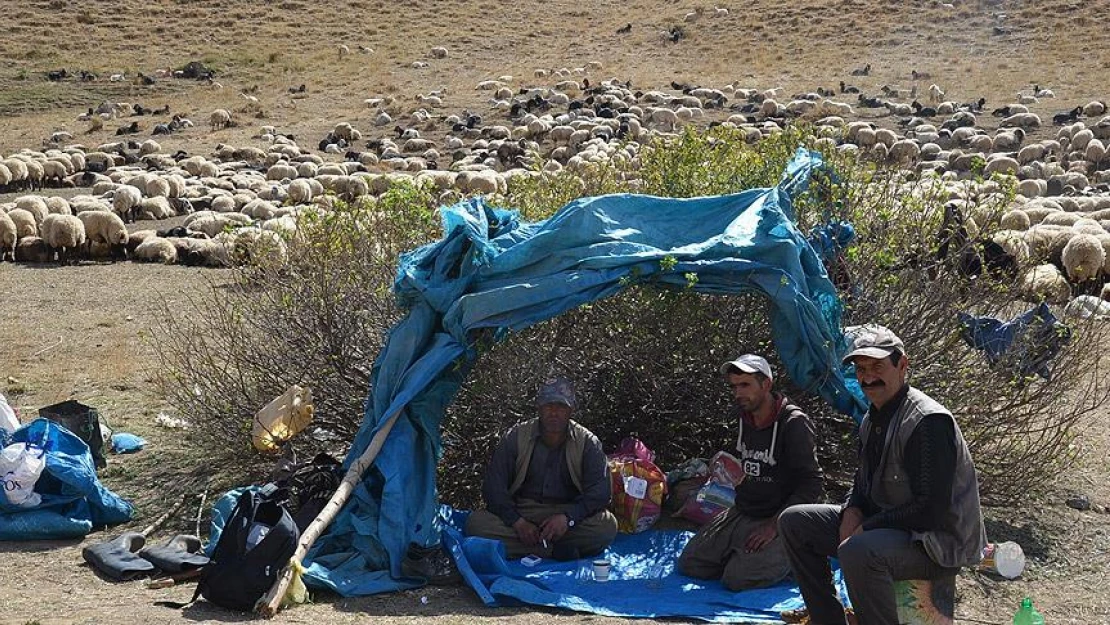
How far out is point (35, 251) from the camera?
53.7ft

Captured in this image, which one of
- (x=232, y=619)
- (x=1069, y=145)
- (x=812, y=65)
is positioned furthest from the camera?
(x=812, y=65)

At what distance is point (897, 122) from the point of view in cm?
→ 2959

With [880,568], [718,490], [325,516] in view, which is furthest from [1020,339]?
[325,516]

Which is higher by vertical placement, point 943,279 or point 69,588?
point 943,279

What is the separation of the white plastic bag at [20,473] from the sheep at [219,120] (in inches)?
1072

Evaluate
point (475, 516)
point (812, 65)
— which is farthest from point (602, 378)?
point (812, 65)

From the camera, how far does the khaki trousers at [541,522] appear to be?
20.4ft

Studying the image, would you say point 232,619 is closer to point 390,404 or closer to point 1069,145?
point 390,404

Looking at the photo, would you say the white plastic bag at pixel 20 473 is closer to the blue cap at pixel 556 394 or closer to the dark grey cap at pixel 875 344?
the blue cap at pixel 556 394

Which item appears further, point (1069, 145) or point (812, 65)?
point (812, 65)

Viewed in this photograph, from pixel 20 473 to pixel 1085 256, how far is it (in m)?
10.3

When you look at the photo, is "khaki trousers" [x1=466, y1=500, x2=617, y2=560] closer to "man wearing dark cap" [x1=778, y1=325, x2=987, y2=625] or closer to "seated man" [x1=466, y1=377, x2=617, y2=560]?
"seated man" [x1=466, y1=377, x2=617, y2=560]

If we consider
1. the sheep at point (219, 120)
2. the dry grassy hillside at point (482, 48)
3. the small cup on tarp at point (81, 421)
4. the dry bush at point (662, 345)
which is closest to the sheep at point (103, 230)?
the small cup on tarp at point (81, 421)

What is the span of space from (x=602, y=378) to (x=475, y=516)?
1.15 metres
